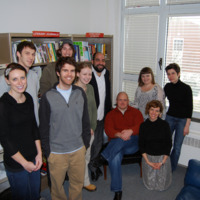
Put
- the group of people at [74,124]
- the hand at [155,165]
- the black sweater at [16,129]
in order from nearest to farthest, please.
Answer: the black sweater at [16,129]
the group of people at [74,124]
the hand at [155,165]

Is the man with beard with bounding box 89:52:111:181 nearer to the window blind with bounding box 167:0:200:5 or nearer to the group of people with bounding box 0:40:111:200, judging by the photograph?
the group of people with bounding box 0:40:111:200

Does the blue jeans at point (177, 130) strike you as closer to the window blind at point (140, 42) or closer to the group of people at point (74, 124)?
the group of people at point (74, 124)

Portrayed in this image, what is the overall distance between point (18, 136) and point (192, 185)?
178 cm

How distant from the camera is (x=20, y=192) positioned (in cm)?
185

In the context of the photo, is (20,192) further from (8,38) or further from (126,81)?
(126,81)

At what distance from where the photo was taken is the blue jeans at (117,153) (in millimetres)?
2771

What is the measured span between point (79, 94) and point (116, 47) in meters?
2.33

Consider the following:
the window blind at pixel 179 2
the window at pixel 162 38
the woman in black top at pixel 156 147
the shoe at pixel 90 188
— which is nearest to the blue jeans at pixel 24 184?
the shoe at pixel 90 188

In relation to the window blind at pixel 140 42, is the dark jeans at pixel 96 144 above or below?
below

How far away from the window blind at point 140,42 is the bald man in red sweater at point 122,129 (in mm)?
1154

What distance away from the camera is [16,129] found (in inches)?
68.2

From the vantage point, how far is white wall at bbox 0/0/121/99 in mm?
3008

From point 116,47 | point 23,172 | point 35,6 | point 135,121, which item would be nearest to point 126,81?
point 116,47

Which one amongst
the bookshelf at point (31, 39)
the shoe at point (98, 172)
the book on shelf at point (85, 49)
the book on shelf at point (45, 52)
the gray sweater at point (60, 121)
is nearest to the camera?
the gray sweater at point (60, 121)
